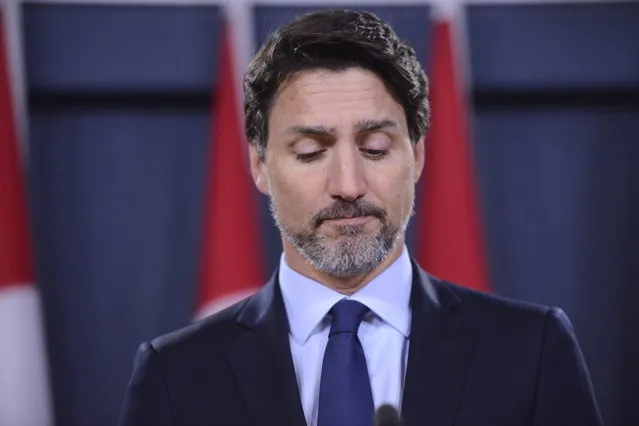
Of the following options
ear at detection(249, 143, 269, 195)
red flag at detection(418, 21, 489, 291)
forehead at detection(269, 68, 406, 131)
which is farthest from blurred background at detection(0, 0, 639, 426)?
forehead at detection(269, 68, 406, 131)

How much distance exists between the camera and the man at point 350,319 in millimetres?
1023

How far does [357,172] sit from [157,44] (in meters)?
1.20

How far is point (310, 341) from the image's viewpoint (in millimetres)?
1092

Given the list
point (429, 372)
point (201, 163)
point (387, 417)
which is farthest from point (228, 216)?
point (387, 417)

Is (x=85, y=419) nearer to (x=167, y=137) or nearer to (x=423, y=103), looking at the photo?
(x=167, y=137)

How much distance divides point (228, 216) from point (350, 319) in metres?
0.90

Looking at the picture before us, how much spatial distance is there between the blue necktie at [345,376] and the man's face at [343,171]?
0.05m

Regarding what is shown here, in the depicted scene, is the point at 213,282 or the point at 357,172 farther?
the point at 213,282

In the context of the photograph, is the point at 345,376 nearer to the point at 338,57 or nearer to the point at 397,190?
the point at 397,190

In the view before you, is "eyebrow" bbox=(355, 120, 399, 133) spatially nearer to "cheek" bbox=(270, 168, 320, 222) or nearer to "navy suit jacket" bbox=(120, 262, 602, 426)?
"cheek" bbox=(270, 168, 320, 222)

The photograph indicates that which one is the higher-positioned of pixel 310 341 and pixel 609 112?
pixel 609 112

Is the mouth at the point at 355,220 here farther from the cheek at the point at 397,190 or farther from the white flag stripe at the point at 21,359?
the white flag stripe at the point at 21,359

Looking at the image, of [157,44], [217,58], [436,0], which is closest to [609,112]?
[436,0]

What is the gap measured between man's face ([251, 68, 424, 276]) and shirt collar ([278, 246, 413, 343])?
4 centimetres
